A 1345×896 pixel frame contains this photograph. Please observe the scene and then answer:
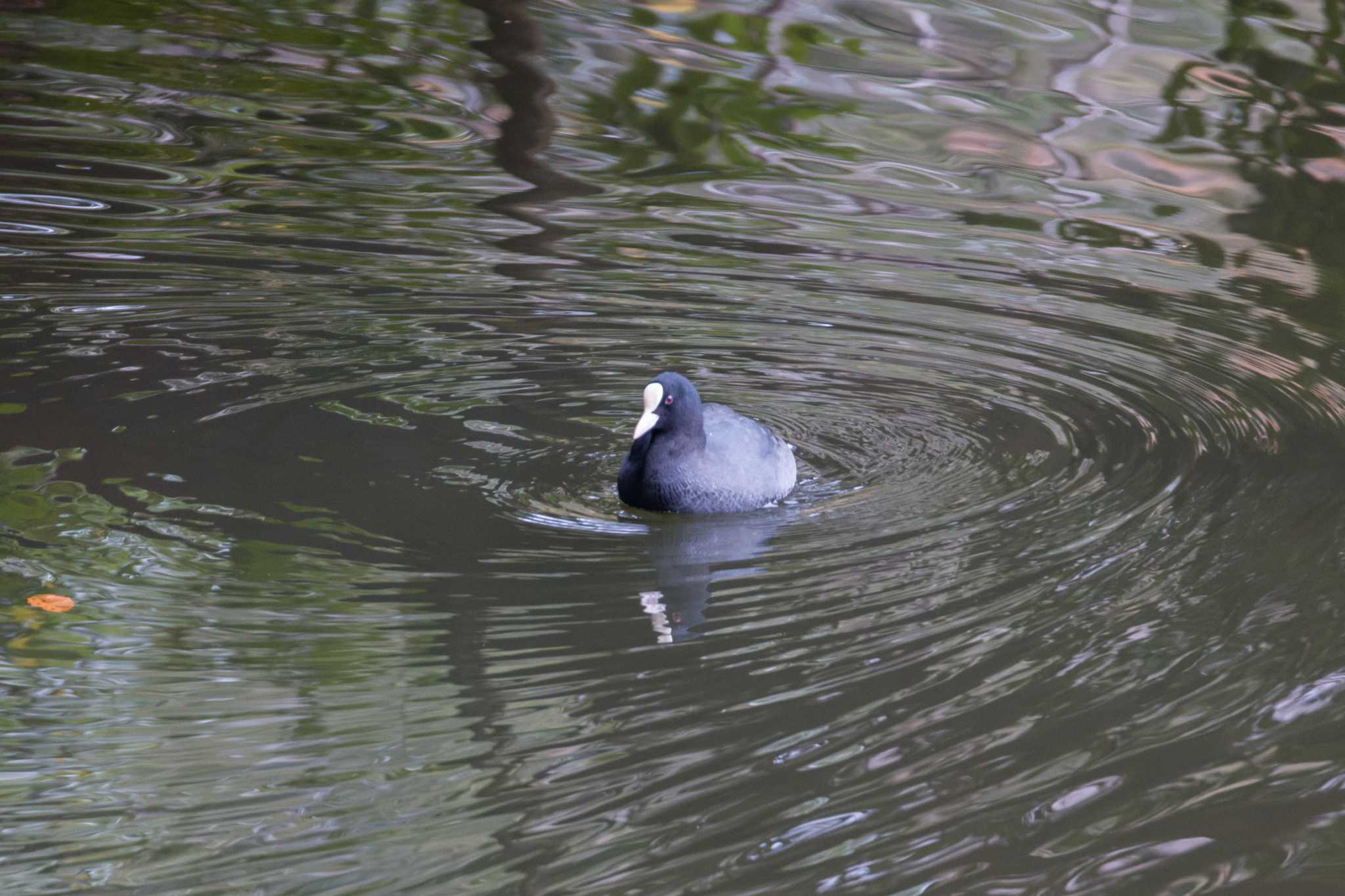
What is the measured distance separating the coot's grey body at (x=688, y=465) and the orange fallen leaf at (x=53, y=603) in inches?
80.5

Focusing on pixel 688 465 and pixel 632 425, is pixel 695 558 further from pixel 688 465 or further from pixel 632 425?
pixel 632 425

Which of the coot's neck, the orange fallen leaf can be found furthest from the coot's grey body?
the orange fallen leaf

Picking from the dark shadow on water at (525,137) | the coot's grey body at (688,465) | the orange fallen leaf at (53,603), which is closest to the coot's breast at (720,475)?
the coot's grey body at (688,465)

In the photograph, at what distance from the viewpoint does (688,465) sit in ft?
19.3

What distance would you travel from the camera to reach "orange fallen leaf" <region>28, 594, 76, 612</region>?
487cm

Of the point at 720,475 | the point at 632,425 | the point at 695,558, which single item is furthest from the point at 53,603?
the point at 632,425

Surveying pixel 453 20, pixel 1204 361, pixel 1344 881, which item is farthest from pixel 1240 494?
pixel 453 20

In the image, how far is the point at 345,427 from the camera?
647 cm

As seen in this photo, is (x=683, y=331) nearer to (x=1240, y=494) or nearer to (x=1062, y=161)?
(x=1240, y=494)

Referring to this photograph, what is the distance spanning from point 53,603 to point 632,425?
2638 millimetres

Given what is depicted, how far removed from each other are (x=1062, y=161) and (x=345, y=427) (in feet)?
19.3

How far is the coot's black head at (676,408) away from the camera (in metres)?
5.89

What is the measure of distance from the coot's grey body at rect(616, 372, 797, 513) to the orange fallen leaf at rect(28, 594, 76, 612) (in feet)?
6.71

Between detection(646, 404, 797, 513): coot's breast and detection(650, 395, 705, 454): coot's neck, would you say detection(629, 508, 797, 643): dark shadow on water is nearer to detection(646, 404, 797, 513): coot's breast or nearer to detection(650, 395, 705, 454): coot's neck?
detection(646, 404, 797, 513): coot's breast
